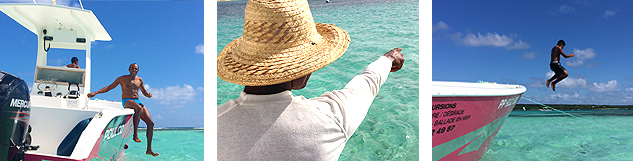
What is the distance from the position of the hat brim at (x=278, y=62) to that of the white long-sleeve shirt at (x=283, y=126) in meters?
0.05

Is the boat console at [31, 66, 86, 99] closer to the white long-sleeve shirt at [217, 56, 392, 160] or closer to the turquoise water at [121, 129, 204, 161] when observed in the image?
the white long-sleeve shirt at [217, 56, 392, 160]

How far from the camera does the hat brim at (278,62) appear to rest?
96 cm

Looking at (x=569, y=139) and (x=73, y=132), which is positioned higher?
(x=73, y=132)

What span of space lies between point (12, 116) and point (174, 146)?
10487 millimetres

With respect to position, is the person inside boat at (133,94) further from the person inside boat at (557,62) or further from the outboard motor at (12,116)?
the person inside boat at (557,62)

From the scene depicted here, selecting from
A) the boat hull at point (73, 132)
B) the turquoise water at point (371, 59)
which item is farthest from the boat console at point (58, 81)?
the turquoise water at point (371, 59)

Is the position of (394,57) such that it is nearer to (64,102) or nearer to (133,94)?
(64,102)

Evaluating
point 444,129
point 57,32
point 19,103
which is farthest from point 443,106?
point 57,32

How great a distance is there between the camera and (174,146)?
10758 mm

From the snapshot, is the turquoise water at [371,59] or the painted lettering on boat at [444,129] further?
the turquoise water at [371,59]

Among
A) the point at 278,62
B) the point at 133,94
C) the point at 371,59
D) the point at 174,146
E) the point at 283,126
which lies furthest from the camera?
the point at 174,146

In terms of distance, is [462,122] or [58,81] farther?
[58,81]

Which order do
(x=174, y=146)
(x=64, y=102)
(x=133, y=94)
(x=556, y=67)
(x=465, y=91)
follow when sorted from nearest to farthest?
1. (x=465, y=91)
2. (x=64, y=102)
3. (x=556, y=67)
4. (x=133, y=94)
5. (x=174, y=146)

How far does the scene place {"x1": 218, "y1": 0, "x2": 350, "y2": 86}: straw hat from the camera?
102cm
